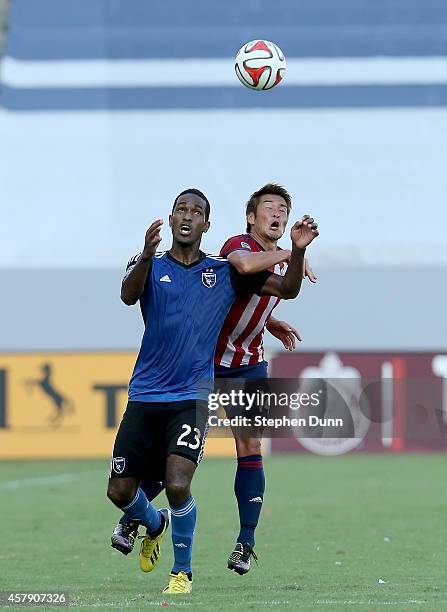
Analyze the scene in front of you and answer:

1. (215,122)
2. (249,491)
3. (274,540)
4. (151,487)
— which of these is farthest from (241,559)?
(215,122)

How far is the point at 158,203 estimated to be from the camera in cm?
2698

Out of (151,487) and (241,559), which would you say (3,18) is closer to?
(151,487)

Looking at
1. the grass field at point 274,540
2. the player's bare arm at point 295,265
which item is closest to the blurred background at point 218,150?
the grass field at point 274,540

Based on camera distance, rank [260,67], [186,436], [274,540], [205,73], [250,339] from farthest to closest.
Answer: [205,73], [274,540], [260,67], [250,339], [186,436]

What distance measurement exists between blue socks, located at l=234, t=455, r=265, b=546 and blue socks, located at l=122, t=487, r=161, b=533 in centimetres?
63

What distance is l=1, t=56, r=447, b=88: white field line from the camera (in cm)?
2802

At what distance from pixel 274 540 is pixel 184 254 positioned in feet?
11.5

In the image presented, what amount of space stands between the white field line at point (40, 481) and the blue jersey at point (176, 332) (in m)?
8.20

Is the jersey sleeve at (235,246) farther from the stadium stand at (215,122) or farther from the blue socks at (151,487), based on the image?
the stadium stand at (215,122)

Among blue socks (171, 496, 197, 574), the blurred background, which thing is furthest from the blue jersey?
the blurred background

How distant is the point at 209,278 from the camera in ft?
25.3

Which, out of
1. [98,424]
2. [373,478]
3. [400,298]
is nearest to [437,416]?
[373,478]

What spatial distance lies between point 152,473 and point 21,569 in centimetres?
147

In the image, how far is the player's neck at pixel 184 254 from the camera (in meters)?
7.70
